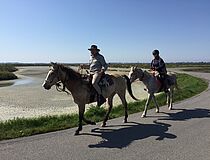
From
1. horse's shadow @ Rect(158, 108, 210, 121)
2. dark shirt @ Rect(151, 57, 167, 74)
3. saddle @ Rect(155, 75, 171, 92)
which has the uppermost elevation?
dark shirt @ Rect(151, 57, 167, 74)

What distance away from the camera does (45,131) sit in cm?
978

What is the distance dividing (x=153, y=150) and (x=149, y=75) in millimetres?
6592

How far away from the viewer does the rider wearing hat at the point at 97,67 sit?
10258 mm

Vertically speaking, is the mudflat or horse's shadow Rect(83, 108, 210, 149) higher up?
horse's shadow Rect(83, 108, 210, 149)

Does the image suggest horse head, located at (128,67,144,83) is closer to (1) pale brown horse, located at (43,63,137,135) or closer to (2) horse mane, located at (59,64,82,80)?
(1) pale brown horse, located at (43,63,137,135)

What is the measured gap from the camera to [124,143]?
816 cm

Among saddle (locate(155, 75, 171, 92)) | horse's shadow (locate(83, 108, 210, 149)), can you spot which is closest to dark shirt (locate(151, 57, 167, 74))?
saddle (locate(155, 75, 171, 92))

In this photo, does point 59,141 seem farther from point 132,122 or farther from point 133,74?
point 133,74

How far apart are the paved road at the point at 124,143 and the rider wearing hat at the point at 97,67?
1358 millimetres

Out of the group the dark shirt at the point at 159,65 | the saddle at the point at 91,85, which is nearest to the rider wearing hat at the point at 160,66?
the dark shirt at the point at 159,65

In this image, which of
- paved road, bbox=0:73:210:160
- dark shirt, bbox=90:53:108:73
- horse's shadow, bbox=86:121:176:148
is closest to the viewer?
paved road, bbox=0:73:210:160

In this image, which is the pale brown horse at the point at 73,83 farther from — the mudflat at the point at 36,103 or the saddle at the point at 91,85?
the mudflat at the point at 36,103

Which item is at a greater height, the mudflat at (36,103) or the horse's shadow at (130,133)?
the horse's shadow at (130,133)

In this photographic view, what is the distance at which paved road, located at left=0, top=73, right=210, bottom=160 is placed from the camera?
276 inches
